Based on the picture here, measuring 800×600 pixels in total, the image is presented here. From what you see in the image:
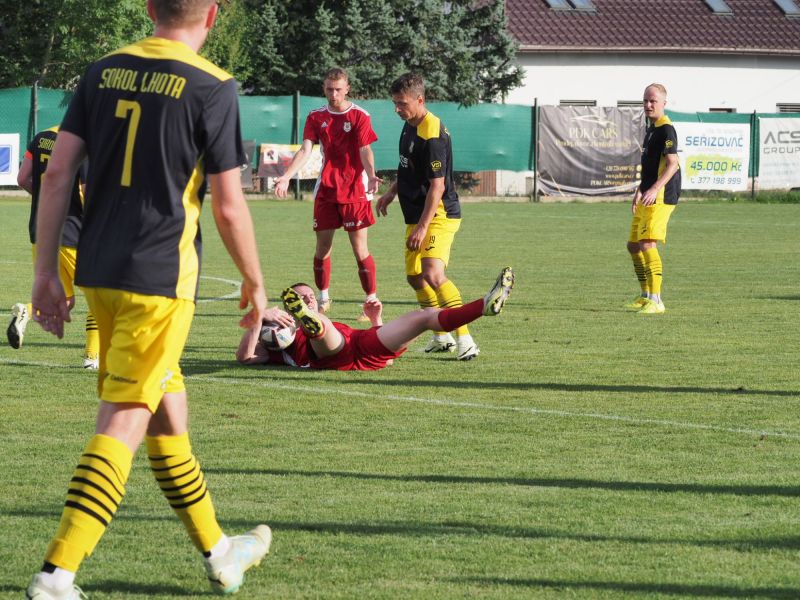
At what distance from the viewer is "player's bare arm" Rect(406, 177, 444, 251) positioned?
32.4ft

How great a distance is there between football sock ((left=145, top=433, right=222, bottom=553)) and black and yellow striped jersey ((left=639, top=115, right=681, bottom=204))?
388 inches

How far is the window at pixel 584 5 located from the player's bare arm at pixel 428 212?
40.0 m

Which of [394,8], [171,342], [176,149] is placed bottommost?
[171,342]

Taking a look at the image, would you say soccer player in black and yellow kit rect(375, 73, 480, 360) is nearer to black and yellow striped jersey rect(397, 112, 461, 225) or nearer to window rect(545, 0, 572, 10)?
black and yellow striped jersey rect(397, 112, 461, 225)

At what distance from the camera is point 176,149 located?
4168 millimetres

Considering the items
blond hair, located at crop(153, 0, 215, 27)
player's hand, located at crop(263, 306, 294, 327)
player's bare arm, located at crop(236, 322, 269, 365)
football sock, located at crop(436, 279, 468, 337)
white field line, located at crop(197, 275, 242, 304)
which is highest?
blond hair, located at crop(153, 0, 215, 27)

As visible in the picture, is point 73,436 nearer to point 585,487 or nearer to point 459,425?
point 459,425

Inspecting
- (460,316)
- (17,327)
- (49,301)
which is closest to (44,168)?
(17,327)

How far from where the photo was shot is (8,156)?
31562 mm

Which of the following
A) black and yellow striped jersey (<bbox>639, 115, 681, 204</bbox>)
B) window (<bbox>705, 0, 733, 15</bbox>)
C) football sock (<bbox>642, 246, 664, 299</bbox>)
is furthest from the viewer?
window (<bbox>705, 0, 733, 15</bbox>)

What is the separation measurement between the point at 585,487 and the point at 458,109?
30.0 m

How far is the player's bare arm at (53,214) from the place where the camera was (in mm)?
4184

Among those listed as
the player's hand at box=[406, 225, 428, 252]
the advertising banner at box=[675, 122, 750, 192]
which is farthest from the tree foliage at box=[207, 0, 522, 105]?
the player's hand at box=[406, 225, 428, 252]

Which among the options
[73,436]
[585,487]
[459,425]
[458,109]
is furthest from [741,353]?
[458,109]
